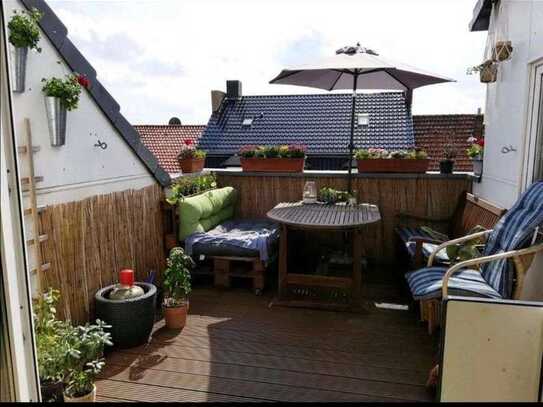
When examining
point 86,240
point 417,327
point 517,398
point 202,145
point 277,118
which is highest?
point 277,118

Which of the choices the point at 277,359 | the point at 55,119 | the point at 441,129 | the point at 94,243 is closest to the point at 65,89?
the point at 55,119

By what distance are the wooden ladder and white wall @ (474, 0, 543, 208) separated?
3.44m

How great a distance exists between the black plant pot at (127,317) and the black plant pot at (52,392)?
2.39ft

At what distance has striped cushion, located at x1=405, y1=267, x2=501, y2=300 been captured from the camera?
2555 millimetres

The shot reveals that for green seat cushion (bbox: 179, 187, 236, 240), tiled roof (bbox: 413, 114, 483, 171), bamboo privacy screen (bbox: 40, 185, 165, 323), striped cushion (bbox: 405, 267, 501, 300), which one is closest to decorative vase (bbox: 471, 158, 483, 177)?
striped cushion (bbox: 405, 267, 501, 300)

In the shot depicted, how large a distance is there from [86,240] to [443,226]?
3.88 m

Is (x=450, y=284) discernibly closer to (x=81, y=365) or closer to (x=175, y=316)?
(x=175, y=316)

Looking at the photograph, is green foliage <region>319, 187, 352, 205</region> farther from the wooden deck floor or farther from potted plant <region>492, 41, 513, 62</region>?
potted plant <region>492, 41, 513, 62</region>

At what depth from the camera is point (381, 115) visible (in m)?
9.66

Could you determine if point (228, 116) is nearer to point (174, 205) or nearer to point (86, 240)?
point (174, 205)

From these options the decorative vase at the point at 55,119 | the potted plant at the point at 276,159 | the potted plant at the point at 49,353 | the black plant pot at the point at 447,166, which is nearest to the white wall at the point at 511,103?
the black plant pot at the point at 447,166

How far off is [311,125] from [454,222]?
5.74m

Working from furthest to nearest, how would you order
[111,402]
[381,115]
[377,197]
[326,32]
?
[381,115] → [377,197] → [326,32] → [111,402]

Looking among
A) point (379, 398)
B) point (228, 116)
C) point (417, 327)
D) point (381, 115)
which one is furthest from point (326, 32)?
point (228, 116)
